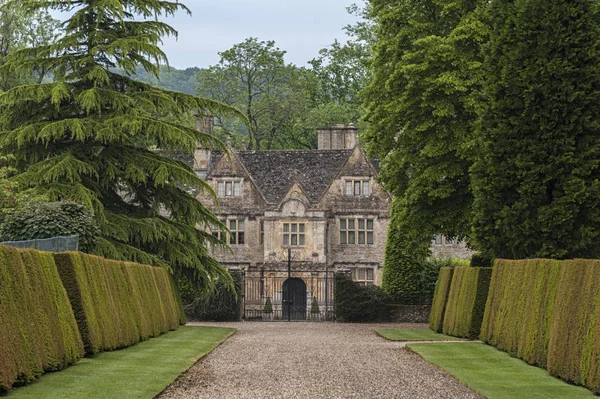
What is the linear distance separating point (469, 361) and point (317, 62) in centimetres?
5329

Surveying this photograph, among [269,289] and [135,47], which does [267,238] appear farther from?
[135,47]

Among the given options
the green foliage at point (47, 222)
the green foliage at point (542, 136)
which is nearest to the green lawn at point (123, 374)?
the green foliage at point (47, 222)

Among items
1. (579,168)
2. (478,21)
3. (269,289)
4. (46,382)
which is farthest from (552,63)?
(269,289)

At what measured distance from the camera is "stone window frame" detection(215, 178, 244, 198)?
47.1 metres

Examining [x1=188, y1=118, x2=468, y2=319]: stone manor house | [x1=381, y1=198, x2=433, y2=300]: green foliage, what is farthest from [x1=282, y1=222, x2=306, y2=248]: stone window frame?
[x1=381, y1=198, x2=433, y2=300]: green foliage

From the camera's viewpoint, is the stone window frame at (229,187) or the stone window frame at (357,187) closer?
the stone window frame at (357,187)

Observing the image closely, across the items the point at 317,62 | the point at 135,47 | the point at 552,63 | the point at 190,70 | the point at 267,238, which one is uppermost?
the point at 190,70

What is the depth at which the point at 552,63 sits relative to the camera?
2052 cm

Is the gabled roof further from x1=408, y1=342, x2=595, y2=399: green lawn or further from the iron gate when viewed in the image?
x1=408, y1=342, x2=595, y2=399: green lawn

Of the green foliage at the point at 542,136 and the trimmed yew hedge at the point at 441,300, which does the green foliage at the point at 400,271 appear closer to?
the trimmed yew hedge at the point at 441,300

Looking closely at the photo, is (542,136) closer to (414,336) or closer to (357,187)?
(414,336)

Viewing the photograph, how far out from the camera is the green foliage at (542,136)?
19.9 meters

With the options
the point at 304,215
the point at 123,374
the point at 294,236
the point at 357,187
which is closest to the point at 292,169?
the point at 304,215

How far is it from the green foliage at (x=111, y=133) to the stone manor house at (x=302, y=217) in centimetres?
1690
